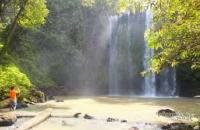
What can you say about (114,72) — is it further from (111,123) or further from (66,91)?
(111,123)

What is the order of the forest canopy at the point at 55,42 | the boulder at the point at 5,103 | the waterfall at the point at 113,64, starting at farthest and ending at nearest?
the waterfall at the point at 113,64 → the forest canopy at the point at 55,42 → the boulder at the point at 5,103

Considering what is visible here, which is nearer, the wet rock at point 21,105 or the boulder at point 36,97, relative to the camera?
the wet rock at point 21,105

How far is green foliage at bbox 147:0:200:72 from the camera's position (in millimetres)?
12727

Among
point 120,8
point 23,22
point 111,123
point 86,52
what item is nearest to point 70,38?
point 86,52

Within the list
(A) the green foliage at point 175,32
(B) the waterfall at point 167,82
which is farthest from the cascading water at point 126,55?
(A) the green foliage at point 175,32

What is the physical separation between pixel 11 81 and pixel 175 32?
50.2ft

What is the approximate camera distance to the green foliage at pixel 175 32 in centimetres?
1273

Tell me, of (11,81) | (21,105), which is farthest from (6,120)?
(11,81)

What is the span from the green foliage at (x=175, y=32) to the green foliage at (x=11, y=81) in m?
13.4

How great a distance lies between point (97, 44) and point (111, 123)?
32754 millimetres

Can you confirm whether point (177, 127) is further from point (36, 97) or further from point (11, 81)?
point (36, 97)

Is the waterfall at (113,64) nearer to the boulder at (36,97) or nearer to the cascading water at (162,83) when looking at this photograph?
the cascading water at (162,83)

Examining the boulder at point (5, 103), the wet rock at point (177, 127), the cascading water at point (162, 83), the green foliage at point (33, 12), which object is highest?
the green foliage at point (33, 12)

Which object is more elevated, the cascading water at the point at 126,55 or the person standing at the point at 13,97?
the cascading water at the point at 126,55
